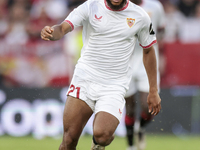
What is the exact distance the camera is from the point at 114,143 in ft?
30.5

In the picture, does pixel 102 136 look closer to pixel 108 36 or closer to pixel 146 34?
pixel 108 36

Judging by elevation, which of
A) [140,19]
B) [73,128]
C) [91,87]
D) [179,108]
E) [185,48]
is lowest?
[179,108]

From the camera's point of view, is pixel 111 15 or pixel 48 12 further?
pixel 48 12

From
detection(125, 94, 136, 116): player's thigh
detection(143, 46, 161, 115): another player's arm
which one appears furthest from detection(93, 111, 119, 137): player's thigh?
detection(125, 94, 136, 116): player's thigh

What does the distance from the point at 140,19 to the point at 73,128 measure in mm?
1609

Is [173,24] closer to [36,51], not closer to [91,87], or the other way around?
[36,51]

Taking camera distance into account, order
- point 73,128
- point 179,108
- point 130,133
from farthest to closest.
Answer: point 179,108 → point 130,133 → point 73,128

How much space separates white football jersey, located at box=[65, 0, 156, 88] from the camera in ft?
19.2

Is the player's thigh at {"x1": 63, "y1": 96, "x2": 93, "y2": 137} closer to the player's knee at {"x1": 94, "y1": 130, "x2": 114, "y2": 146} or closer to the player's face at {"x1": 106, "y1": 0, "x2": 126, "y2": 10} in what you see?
the player's knee at {"x1": 94, "y1": 130, "x2": 114, "y2": 146}

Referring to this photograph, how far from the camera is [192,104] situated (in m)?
10.4

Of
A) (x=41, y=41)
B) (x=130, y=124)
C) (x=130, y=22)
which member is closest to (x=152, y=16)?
(x=130, y=124)

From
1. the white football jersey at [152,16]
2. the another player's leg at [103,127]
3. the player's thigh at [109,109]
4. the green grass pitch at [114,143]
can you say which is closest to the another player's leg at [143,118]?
the white football jersey at [152,16]

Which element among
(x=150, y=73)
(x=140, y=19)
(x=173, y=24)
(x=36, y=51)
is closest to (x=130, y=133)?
(x=150, y=73)

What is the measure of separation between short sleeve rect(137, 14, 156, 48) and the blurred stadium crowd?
4735mm
